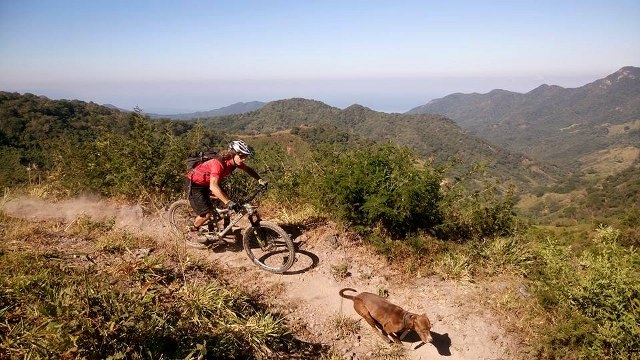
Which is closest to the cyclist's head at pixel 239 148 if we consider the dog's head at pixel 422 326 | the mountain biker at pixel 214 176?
the mountain biker at pixel 214 176

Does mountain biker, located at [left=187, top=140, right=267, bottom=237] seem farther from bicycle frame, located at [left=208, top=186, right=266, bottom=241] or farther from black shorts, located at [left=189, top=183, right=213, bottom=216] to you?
bicycle frame, located at [left=208, top=186, right=266, bottom=241]

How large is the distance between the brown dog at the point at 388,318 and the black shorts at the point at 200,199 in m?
3.01

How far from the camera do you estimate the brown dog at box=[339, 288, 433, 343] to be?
175 inches

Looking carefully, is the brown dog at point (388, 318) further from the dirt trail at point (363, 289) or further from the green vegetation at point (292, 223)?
the green vegetation at point (292, 223)

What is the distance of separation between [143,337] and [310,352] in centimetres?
204

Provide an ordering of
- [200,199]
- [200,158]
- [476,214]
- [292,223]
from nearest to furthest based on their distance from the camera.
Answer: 1. [200,158]
2. [200,199]
3. [292,223]
4. [476,214]

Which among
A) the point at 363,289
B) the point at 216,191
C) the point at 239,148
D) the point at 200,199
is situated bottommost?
the point at 363,289

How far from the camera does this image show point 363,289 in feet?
19.0

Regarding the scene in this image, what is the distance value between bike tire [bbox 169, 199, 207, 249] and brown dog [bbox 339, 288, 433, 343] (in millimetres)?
3309

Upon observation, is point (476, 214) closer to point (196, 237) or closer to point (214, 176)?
point (214, 176)

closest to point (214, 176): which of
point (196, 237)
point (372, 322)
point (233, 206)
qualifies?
point (233, 206)

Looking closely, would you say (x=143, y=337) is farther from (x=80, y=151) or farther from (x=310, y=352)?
(x=80, y=151)

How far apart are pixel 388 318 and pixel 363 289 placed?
119cm

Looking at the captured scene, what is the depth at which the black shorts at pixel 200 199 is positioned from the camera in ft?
19.7
